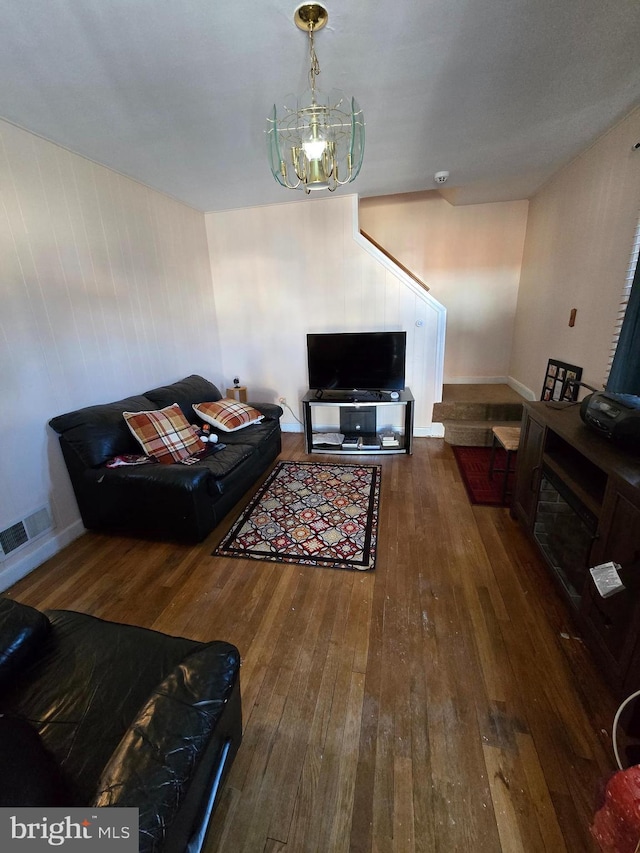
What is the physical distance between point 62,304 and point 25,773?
2.44 metres

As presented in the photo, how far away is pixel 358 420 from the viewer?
3.75m

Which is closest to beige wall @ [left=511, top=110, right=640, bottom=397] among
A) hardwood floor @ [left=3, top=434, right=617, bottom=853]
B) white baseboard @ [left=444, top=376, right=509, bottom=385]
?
white baseboard @ [left=444, top=376, right=509, bottom=385]

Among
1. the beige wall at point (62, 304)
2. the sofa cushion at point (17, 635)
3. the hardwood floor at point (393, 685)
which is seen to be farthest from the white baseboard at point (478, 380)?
the sofa cushion at point (17, 635)

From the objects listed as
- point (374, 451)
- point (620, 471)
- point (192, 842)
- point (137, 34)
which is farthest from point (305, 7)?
point (374, 451)

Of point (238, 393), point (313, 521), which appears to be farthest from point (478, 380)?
point (313, 521)

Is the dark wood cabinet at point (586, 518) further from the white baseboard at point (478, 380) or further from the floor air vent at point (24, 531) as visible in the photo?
the floor air vent at point (24, 531)

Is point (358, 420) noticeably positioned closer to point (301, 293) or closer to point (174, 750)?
point (301, 293)

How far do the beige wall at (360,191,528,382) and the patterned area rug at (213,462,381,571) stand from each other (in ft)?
7.88

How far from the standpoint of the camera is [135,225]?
281 centimetres

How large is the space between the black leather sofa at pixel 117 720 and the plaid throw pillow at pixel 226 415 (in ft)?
6.11

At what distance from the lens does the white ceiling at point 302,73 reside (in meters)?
1.32

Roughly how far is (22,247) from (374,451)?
306cm

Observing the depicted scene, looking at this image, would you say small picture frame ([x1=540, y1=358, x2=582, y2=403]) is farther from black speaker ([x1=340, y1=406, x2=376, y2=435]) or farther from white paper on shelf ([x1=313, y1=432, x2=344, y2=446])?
white paper on shelf ([x1=313, y1=432, x2=344, y2=446])

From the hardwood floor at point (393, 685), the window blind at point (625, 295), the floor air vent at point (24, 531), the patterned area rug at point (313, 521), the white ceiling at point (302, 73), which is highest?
the white ceiling at point (302, 73)
